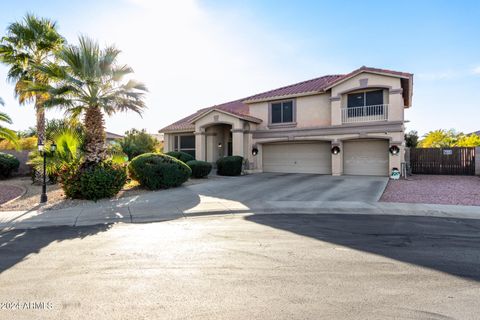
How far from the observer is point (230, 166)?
18.4 metres

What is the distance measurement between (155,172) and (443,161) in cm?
1899

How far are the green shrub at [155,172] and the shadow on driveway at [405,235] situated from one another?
19.7 ft

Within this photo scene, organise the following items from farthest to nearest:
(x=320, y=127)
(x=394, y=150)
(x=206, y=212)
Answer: (x=320, y=127) < (x=394, y=150) < (x=206, y=212)

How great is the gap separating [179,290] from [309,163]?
17.4m

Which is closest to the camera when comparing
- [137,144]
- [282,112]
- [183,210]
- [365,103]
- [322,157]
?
[183,210]

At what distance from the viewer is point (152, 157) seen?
510 inches

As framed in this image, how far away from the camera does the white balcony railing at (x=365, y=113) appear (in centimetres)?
1684

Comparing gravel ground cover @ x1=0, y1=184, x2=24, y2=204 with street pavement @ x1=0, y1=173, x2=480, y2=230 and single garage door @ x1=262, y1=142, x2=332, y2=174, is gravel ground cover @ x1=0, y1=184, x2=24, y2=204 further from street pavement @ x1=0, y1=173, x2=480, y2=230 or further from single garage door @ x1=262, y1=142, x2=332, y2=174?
single garage door @ x1=262, y1=142, x2=332, y2=174

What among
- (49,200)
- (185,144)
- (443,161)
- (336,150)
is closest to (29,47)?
(49,200)

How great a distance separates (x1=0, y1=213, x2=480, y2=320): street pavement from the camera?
3.27 meters

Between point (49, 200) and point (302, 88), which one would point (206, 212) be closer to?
point (49, 200)

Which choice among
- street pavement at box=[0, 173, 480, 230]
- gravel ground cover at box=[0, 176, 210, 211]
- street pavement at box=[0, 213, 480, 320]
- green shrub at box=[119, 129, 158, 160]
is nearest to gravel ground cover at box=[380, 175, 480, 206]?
street pavement at box=[0, 173, 480, 230]

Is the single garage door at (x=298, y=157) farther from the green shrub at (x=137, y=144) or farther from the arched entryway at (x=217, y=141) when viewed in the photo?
the green shrub at (x=137, y=144)

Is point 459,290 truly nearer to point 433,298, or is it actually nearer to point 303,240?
point 433,298
